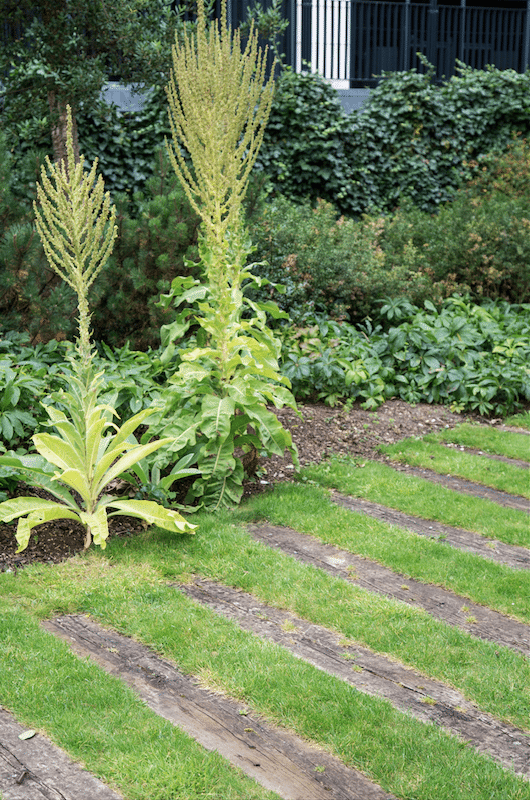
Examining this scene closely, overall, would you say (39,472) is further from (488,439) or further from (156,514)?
(488,439)

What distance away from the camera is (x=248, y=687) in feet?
10.0

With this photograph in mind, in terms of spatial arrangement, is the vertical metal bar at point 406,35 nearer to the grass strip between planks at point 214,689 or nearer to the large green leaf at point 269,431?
the large green leaf at point 269,431

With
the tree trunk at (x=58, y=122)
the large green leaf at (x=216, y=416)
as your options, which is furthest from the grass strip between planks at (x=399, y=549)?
the tree trunk at (x=58, y=122)

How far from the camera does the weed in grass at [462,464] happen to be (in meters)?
5.51

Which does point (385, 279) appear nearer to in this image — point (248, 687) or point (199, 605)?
point (199, 605)

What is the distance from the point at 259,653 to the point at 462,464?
3072 millimetres

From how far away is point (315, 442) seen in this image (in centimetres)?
614

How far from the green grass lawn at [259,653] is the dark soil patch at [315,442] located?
0.20m

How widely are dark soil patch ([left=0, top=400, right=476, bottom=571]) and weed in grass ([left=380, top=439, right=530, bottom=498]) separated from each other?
0.20 m

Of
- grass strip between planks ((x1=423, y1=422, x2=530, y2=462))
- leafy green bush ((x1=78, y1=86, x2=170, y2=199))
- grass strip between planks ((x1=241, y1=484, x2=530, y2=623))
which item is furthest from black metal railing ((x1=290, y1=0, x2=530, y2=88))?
grass strip between planks ((x1=241, y1=484, x2=530, y2=623))

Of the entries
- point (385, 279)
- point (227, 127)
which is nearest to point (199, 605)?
point (227, 127)

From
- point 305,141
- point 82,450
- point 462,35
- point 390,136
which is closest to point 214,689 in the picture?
point 82,450

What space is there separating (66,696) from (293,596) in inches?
50.3

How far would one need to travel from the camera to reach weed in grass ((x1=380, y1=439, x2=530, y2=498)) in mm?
5512
